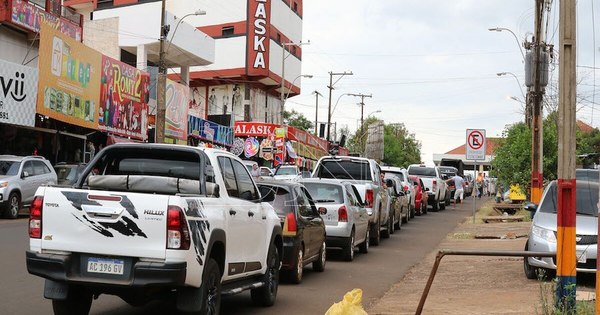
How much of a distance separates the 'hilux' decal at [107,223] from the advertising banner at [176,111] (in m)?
35.9

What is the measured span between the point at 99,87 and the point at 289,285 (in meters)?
25.3

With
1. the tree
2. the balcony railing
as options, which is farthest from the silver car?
the tree

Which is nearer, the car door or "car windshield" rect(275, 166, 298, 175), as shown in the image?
the car door

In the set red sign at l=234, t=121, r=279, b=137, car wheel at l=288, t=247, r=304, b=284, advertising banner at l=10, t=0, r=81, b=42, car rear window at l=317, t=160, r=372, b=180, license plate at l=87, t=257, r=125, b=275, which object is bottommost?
car wheel at l=288, t=247, r=304, b=284

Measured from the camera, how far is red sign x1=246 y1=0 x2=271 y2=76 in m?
66.9

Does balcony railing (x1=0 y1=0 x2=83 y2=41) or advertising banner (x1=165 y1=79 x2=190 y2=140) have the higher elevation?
balcony railing (x1=0 y1=0 x2=83 y2=41)

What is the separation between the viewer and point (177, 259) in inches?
283

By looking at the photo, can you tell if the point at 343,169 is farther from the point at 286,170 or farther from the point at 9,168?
the point at 286,170

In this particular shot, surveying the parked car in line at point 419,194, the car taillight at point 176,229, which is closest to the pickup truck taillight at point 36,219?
the car taillight at point 176,229

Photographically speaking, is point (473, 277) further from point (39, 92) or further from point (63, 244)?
point (39, 92)

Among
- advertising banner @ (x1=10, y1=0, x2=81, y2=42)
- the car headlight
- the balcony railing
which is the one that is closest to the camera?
the car headlight

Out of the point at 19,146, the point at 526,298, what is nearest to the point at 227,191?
the point at 526,298

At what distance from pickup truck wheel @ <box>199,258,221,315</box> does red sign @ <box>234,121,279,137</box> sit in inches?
2043

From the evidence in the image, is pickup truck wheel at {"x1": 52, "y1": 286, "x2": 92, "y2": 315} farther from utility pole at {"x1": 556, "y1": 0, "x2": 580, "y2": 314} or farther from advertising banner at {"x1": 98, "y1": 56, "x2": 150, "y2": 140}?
advertising banner at {"x1": 98, "y1": 56, "x2": 150, "y2": 140}
